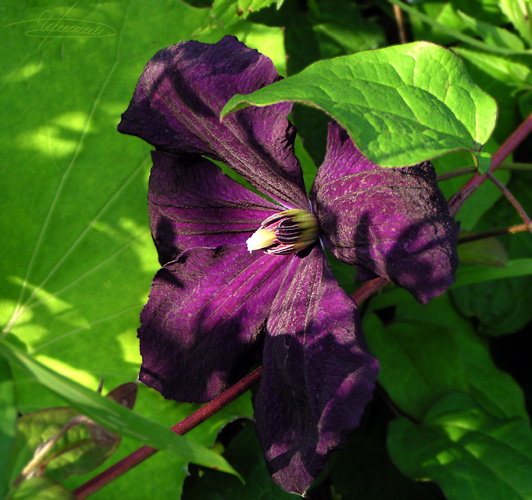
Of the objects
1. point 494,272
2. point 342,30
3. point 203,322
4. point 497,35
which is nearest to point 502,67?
point 497,35

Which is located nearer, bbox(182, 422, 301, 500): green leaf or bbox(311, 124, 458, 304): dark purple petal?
bbox(311, 124, 458, 304): dark purple petal

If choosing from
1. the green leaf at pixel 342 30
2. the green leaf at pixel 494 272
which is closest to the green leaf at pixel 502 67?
the green leaf at pixel 342 30

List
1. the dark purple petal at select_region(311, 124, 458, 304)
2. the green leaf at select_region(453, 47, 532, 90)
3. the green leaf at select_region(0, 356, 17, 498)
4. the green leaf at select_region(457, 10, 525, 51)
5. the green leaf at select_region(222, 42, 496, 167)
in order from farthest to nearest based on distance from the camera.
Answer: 1. the green leaf at select_region(453, 47, 532, 90)
2. the green leaf at select_region(457, 10, 525, 51)
3. the dark purple petal at select_region(311, 124, 458, 304)
4. the green leaf at select_region(222, 42, 496, 167)
5. the green leaf at select_region(0, 356, 17, 498)

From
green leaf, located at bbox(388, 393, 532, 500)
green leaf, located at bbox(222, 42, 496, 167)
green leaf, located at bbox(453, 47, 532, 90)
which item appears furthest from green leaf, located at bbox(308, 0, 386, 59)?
green leaf, located at bbox(388, 393, 532, 500)

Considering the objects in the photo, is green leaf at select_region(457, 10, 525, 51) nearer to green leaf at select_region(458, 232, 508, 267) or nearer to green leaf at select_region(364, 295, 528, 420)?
green leaf at select_region(458, 232, 508, 267)

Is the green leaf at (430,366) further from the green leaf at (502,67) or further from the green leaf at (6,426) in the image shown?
the green leaf at (6,426)

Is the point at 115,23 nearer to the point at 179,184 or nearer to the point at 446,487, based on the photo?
the point at 179,184
